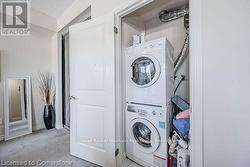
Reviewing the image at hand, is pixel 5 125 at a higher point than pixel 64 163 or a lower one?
higher

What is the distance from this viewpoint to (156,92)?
68.3 inches

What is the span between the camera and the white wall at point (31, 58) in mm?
2826

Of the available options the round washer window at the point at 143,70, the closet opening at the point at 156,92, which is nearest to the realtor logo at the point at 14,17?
the closet opening at the point at 156,92

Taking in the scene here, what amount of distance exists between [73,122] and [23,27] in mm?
2326

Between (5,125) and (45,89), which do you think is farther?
(45,89)

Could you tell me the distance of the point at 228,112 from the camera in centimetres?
97

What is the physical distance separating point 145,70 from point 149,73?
82mm

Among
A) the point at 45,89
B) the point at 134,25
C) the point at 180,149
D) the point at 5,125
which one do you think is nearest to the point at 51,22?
the point at 45,89

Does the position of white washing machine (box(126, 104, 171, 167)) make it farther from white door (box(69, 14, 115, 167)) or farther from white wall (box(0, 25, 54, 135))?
white wall (box(0, 25, 54, 135))

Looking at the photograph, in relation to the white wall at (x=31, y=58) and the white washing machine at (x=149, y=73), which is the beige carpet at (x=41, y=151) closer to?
the white wall at (x=31, y=58)

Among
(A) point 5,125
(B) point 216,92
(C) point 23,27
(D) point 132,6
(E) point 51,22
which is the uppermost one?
(E) point 51,22

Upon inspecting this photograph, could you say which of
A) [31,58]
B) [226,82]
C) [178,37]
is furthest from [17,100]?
[226,82]

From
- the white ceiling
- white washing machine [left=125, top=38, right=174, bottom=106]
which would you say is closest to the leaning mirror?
the white ceiling

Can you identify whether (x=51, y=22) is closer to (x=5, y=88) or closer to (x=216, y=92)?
(x=5, y=88)
